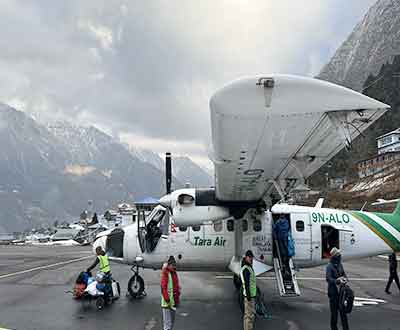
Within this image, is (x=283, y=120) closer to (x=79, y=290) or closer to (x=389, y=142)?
(x=79, y=290)

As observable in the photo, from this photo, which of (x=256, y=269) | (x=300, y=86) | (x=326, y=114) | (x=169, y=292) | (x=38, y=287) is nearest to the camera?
(x=300, y=86)

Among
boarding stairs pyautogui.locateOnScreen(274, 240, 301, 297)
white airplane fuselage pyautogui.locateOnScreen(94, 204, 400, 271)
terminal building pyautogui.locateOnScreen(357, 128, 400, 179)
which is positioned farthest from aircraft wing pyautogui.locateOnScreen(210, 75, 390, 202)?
terminal building pyautogui.locateOnScreen(357, 128, 400, 179)

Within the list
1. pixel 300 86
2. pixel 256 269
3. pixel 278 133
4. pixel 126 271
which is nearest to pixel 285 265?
pixel 256 269

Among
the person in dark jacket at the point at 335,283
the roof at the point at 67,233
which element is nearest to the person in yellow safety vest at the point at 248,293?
the person in dark jacket at the point at 335,283

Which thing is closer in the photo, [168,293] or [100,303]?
[168,293]

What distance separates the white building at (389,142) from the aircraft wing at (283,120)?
8542 cm

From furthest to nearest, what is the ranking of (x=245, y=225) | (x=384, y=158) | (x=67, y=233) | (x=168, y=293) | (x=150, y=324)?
(x=384, y=158) < (x=67, y=233) < (x=245, y=225) < (x=150, y=324) < (x=168, y=293)

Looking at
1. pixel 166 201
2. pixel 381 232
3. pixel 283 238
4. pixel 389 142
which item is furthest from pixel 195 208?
pixel 389 142

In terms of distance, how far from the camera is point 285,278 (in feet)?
36.0

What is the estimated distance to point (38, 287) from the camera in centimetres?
1462

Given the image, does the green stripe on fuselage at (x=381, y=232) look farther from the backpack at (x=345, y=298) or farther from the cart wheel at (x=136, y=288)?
the cart wheel at (x=136, y=288)

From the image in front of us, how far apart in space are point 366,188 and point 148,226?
66.4m

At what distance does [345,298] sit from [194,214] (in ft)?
14.0

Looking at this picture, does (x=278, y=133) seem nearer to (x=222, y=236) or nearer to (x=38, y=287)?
(x=222, y=236)
